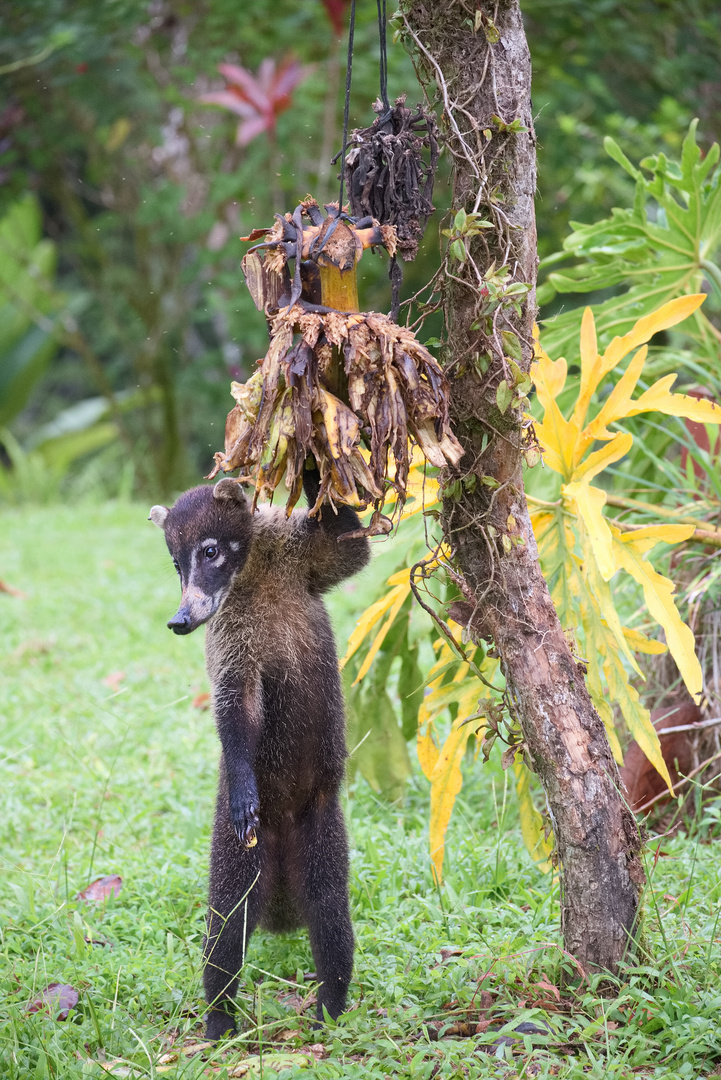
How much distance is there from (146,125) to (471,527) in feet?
22.8

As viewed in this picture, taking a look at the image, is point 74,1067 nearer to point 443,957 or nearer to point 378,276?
point 443,957

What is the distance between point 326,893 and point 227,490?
91 cm

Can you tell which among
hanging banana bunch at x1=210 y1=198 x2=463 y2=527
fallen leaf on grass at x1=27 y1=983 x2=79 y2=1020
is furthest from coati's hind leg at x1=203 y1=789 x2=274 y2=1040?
hanging banana bunch at x1=210 y1=198 x2=463 y2=527

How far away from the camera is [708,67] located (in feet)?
19.0

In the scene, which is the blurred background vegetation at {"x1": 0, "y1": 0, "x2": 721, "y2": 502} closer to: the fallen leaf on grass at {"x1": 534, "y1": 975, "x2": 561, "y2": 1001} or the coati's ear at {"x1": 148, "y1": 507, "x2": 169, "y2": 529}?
the coati's ear at {"x1": 148, "y1": 507, "x2": 169, "y2": 529}

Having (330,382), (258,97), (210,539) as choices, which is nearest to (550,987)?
(210,539)

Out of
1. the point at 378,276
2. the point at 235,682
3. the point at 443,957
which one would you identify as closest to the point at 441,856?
the point at 443,957

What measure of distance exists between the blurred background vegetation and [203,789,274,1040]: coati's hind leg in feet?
11.6

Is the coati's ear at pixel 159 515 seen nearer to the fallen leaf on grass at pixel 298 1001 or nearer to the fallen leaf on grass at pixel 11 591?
the fallen leaf on grass at pixel 298 1001

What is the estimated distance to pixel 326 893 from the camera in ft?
7.43

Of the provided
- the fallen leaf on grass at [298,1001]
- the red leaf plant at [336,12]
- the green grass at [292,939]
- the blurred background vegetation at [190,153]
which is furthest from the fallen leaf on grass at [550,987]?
the red leaf plant at [336,12]

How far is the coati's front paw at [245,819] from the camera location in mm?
2131

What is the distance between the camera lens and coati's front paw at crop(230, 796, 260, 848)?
2.13m

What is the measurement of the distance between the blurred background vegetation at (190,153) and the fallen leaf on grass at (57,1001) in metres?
3.90
